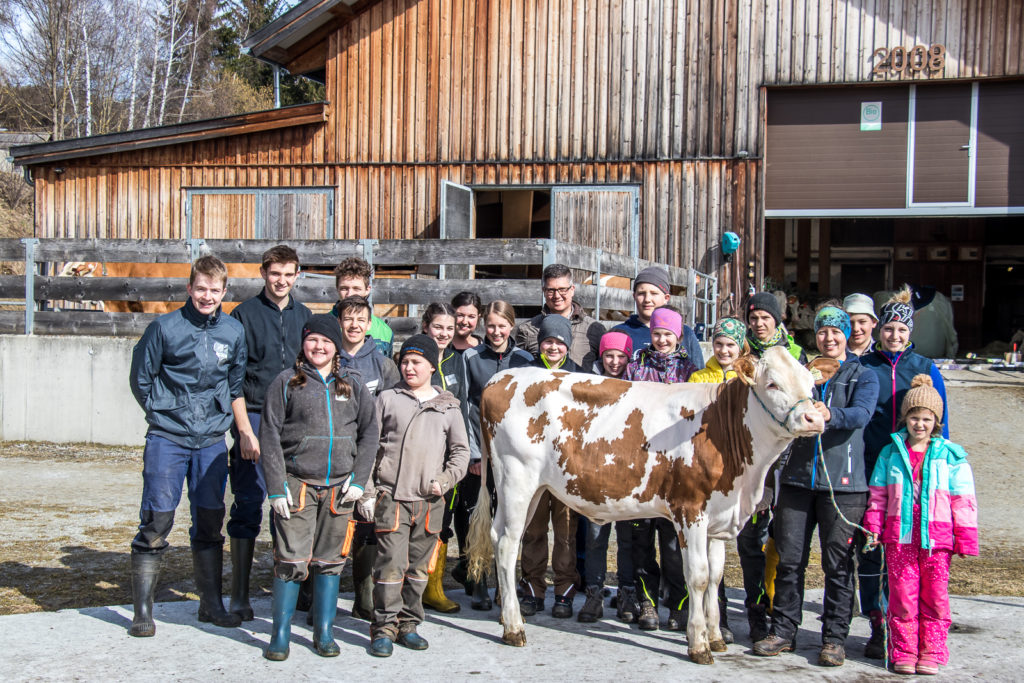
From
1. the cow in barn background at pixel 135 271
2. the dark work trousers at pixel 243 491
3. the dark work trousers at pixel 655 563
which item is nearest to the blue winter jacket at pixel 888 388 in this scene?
the dark work trousers at pixel 655 563

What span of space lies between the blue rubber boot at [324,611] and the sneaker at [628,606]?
1.65 meters

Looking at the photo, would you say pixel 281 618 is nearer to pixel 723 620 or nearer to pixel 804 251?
pixel 723 620

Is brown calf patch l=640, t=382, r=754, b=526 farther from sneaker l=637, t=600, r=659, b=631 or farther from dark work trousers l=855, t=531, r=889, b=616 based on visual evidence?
dark work trousers l=855, t=531, r=889, b=616

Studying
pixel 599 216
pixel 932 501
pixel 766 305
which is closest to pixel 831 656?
pixel 932 501

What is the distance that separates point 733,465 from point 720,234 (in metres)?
10.5

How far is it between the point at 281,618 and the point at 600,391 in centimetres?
199

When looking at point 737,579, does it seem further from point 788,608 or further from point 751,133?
point 751,133

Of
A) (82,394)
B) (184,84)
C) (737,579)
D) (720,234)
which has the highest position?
(184,84)

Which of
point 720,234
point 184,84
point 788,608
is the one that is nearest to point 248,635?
point 788,608

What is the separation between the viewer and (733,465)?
4730mm

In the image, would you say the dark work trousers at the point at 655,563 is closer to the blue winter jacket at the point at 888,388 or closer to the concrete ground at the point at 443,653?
the concrete ground at the point at 443,653

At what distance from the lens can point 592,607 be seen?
5.42 metres

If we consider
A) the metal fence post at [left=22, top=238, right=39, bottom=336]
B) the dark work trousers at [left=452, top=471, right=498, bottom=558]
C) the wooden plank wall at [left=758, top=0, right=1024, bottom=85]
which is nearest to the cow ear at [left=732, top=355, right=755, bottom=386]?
the dark work trousers at [left=452, top=471, right=498, bottom=558]

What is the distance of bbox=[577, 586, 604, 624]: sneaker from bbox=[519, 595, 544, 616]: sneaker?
0.90ft
